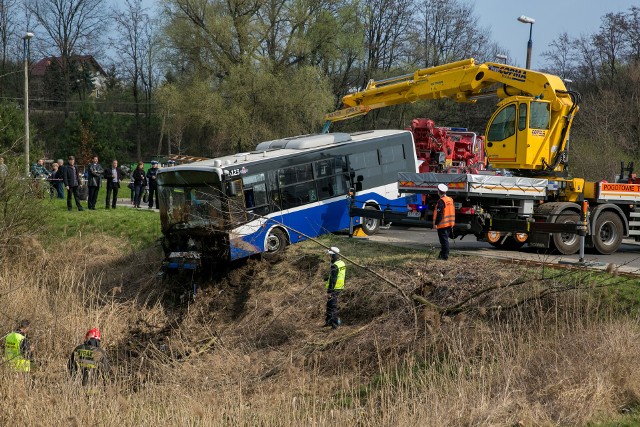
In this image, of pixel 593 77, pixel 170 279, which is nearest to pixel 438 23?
pixel 593 77

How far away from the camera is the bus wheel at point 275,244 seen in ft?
62.1

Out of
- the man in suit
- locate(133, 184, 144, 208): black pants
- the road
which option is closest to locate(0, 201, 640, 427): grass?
the road

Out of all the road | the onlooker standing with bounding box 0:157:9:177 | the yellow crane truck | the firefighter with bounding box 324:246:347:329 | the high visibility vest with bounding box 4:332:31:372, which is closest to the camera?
the high visibility vest with bounding box 4:332:31:372

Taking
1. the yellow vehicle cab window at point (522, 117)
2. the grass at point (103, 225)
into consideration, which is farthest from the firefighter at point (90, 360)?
the grass at point (103, 225)

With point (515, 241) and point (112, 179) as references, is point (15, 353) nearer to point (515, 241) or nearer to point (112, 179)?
point (515, 241)

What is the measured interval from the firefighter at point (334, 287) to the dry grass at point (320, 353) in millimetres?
280

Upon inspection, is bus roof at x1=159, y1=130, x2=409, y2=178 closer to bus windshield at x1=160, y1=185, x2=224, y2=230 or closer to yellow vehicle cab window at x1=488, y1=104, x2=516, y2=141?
bus windshield at x1=160, y1=185, x2=224, y2=230

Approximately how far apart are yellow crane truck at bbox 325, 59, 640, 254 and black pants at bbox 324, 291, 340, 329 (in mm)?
3509

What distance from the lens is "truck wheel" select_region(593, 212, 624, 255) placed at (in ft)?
57.3

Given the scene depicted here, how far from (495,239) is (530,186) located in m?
1.86

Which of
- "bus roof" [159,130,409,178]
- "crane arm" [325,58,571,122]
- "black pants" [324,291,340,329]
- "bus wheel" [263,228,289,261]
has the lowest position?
"black pants" [324,291,340,329]

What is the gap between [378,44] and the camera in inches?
1970

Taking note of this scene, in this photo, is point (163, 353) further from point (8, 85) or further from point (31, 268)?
point (8, 85)

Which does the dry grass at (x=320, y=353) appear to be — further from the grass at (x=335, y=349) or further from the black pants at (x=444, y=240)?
the black pants at (x=444, y=240)
